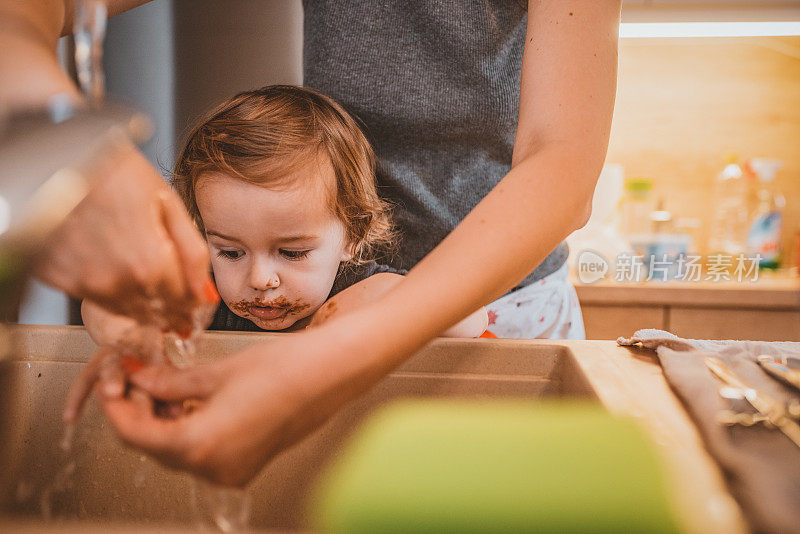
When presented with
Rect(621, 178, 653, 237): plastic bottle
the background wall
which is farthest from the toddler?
the background wall

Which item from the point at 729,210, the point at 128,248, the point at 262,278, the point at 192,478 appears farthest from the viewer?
the point at 729,210

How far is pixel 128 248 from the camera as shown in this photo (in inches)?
12.7

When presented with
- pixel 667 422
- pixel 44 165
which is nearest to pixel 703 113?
pixel 667 422

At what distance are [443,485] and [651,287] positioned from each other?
4.31 ft

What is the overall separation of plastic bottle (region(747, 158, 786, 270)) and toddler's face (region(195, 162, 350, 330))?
1.30m

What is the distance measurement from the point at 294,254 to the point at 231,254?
0.09m

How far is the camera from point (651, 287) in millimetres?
1381

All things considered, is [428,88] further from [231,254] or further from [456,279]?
[456,279]

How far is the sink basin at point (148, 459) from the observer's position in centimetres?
57

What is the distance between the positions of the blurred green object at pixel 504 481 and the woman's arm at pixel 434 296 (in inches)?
5.3

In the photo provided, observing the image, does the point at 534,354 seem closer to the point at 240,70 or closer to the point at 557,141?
the point at 557,141

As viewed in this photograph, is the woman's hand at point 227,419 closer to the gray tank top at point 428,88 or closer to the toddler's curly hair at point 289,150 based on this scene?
the toddler's curly hair at point 289,150

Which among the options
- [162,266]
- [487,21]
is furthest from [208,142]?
[162,266]

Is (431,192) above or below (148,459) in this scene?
above
